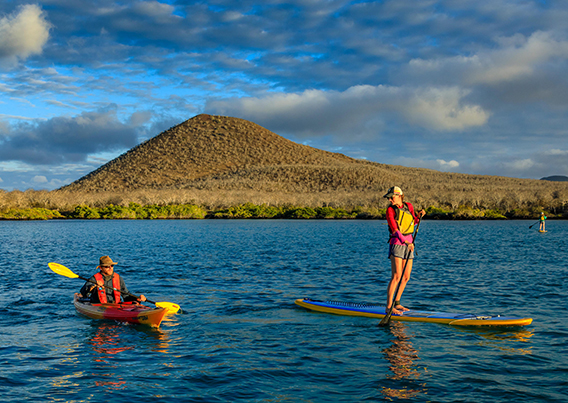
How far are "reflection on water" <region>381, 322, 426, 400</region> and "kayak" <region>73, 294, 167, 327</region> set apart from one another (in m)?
6.07

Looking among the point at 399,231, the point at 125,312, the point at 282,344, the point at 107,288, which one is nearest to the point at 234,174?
the point at 107,288

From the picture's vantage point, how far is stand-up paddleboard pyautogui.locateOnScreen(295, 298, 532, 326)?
12.9 meters

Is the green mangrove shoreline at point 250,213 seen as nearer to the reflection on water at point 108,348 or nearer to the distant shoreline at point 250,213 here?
the distant shoreline at point 250,213

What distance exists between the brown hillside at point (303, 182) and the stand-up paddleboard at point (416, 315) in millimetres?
84214

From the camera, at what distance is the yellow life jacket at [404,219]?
41.8ft

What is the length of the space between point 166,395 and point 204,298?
869 centimetres

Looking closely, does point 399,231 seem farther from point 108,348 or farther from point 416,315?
point 108,348

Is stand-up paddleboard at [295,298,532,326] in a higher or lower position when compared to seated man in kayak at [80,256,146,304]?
lower

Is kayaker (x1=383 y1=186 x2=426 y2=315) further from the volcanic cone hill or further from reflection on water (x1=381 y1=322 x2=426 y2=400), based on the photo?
the volcanic cone hill

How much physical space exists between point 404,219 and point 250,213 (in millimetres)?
84157

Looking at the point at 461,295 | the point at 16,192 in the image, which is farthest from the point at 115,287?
the point at 16,192

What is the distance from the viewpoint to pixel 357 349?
37.8 feet

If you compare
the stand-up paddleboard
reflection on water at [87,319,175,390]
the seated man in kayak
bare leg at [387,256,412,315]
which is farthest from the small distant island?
reflection on water at [87,319,175,390]

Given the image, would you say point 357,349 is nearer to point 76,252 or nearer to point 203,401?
point 203,401
